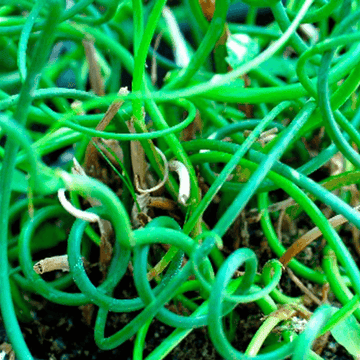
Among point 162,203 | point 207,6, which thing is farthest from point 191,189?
point 207,6

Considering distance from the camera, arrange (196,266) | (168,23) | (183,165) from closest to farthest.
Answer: (196,266) < (183,165) < (168,23)

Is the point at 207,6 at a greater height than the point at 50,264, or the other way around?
the point at 207,6

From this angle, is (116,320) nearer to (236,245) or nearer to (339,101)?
(236,245)

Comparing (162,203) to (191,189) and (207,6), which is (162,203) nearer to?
(191,189)

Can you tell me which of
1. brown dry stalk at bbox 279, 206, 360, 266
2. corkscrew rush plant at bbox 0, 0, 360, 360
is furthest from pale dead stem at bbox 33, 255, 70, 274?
brown dry stalk at bbox 279, 206, 360, 266

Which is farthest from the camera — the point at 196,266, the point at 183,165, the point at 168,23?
the point at 168,23

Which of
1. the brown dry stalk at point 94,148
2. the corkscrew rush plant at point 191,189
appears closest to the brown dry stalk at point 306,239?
the corkscrew rush plant at point 191,189

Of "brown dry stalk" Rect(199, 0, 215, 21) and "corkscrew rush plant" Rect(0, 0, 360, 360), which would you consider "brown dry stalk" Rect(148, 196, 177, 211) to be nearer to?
"corkscrew rush plant" Rect(0, 0, 360, 360)

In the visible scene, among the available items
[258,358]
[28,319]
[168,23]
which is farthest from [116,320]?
[168,23]
